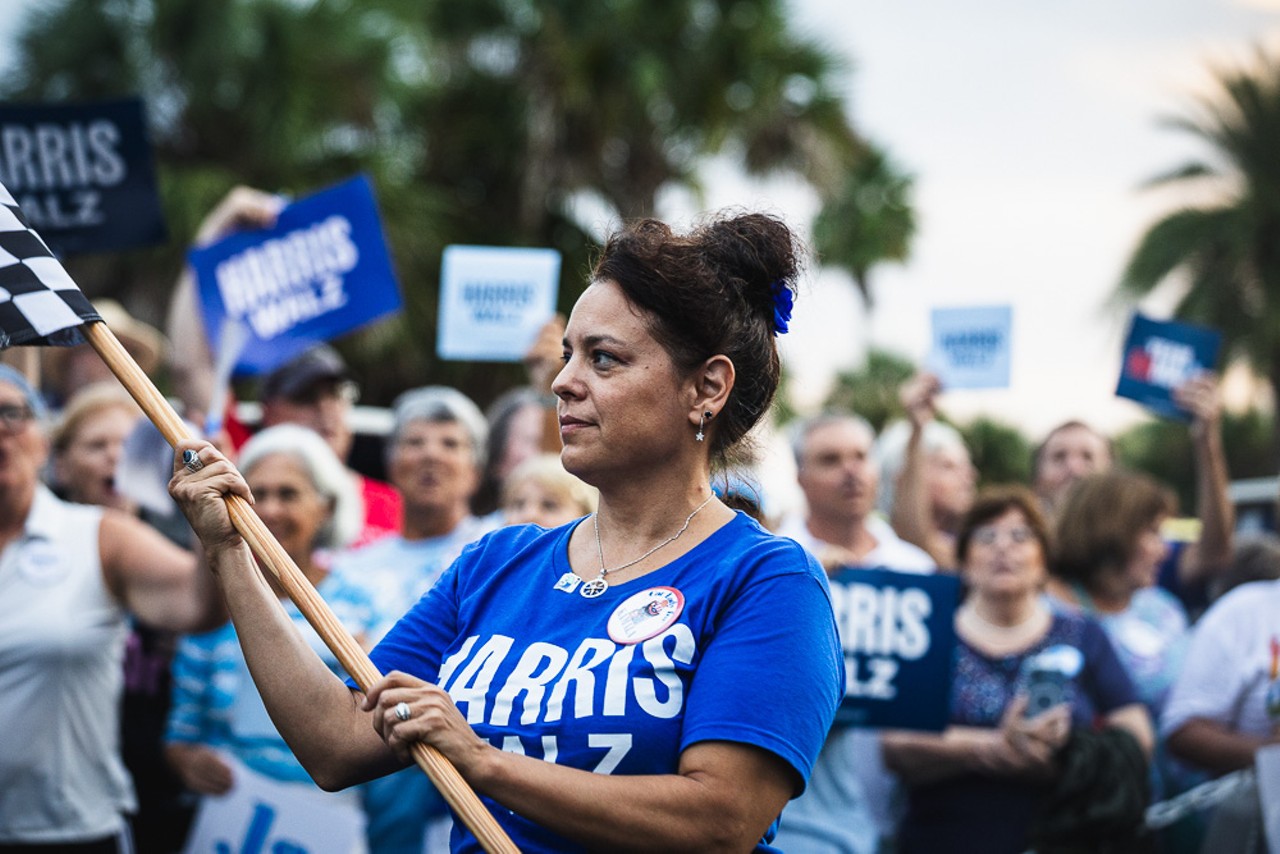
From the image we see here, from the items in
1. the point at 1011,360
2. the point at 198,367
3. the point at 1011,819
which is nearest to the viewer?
the point at 1011,819

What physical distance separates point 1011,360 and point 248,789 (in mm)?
3778

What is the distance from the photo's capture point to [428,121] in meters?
18.5

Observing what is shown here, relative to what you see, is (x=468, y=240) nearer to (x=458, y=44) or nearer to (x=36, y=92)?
(x=458, y=44)

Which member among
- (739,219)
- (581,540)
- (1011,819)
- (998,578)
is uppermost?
(739,219)

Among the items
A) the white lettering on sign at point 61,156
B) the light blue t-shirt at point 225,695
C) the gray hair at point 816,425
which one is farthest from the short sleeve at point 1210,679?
the white lettering on sign at point 61,156

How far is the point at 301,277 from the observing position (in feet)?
19.2

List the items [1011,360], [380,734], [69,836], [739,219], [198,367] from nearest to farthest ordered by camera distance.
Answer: [380,734], [739,219], [69,836], [198,367], [1011,360]

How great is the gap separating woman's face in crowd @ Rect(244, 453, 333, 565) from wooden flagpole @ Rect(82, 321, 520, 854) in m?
2.32

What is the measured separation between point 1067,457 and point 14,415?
4.73 metres

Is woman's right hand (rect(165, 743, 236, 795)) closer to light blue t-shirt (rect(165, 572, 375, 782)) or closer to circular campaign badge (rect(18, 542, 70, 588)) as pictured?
light blue t-shirt (rect(165, 572, 375, 782))

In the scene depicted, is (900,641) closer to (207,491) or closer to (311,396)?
(311,396)

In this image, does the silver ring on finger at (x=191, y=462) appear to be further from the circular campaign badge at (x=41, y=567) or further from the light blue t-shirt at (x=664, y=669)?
the circular campaign badge at (x=41, y=567)

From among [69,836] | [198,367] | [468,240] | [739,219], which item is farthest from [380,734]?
[468,240]

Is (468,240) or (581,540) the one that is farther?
(468,240)
